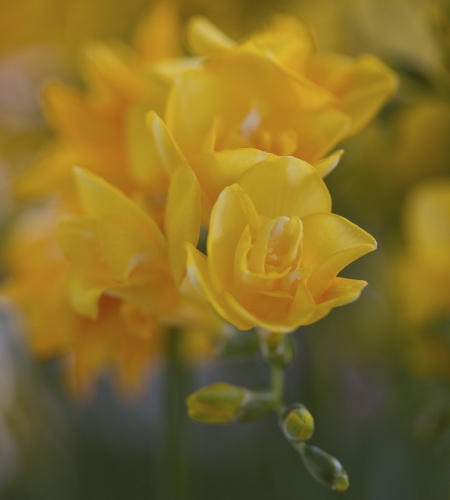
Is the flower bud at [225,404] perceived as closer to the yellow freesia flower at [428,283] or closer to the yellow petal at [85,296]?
the yellow petal at [85,296]

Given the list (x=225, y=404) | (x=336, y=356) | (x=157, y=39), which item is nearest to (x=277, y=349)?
(x=225, y=404)

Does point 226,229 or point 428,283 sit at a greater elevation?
point 226,229

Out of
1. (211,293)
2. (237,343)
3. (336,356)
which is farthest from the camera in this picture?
(336,356)

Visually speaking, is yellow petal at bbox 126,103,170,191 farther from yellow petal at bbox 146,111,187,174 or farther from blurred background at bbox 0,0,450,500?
blurred background at bbox 0,0,450,500

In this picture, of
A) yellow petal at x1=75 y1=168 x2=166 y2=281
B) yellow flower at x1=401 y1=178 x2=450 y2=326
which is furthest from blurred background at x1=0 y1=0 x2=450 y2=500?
yellow petal at x1=75 y1=168 x2=166 y2=281

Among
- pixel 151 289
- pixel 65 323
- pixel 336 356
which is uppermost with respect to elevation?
pixel 151 289

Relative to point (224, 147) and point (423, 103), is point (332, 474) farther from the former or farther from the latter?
point (423, 103)

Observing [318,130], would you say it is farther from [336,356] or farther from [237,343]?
[336,356]
